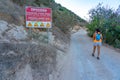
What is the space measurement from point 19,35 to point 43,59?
2.76m

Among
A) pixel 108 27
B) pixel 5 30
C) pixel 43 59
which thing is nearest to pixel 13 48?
pixel 43 59

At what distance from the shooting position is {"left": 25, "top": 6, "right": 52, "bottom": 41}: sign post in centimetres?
955

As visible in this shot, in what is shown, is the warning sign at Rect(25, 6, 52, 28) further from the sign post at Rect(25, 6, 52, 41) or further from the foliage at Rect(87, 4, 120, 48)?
the foliage at Rect(87, 4, 120, 48)

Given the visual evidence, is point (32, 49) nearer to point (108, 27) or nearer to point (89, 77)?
point (89, 77)

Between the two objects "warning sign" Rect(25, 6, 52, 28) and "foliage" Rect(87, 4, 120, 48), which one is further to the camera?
"foliage" Rect(87, 4, 120, 48)

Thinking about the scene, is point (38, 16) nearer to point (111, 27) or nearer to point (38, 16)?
point (38, 16)

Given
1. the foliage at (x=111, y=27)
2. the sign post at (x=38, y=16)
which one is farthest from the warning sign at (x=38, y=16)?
the foliage at (x=111, y=27)

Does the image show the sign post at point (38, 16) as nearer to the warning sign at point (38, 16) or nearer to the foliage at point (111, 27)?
the warning sign at point (38, 16)

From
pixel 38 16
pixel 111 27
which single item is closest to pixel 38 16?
pixel 38 16

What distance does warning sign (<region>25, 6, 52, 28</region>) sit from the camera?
9.55 m

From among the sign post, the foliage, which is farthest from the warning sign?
the foliage

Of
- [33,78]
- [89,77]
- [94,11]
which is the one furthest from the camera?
[94,11]

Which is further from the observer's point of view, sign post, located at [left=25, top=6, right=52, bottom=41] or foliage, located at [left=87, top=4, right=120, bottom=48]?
foliage, located at [left=87, top=4, right=120, bottom=48]

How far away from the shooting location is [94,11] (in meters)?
29.1
